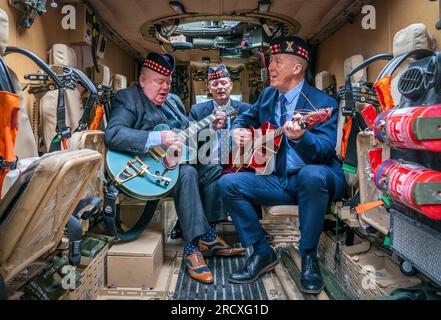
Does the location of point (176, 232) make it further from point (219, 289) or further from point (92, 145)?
point (92, 145)

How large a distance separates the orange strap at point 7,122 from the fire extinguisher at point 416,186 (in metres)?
1.38

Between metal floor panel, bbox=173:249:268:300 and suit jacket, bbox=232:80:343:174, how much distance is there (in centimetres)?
92

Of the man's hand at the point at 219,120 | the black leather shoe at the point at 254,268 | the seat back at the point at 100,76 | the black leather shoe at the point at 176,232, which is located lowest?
the black leather shoe at the point at 254,268

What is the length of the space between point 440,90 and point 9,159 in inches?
60.1

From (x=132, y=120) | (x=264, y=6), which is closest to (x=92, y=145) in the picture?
(x=132, y=120)

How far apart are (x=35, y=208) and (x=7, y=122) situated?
1.01 feet

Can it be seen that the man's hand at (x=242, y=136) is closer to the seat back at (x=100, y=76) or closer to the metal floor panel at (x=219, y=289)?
the metal floor panel at (x=219, y=289)

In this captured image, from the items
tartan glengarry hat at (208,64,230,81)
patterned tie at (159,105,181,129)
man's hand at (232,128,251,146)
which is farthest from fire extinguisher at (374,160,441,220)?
tartan glengarry hat at (208,64,230,81)

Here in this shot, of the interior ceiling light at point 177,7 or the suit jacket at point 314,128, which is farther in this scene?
the interior ceiling light at point 177,7

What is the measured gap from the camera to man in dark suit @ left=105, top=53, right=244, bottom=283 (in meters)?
2.67

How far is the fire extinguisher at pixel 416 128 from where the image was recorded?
4.08ft

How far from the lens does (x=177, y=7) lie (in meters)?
3.32

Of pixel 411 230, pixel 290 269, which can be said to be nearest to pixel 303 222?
pixel 290 269

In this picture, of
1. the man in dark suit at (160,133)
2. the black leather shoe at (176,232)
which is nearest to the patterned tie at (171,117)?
the man in dark suit at (160,133)
